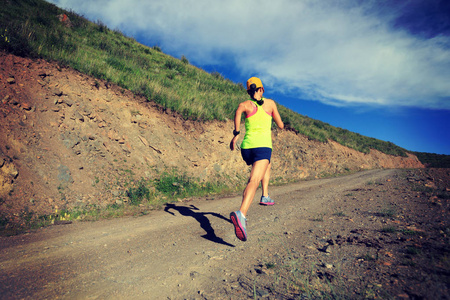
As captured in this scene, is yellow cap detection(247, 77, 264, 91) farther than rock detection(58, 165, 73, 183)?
No

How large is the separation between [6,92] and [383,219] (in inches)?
376

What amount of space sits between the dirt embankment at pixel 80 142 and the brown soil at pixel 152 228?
1.4 inches

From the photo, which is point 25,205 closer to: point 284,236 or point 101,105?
point 101,105

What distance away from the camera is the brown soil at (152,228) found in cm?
223

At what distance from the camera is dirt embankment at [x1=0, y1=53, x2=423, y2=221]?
5195mm

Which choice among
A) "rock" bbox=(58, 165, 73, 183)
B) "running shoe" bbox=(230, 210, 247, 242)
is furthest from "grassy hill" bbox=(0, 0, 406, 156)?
"running shoe" bbox=(230, 210, 247, 242)

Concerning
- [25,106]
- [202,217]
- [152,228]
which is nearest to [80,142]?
[25,106]

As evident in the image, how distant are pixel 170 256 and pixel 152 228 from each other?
153 centimetres

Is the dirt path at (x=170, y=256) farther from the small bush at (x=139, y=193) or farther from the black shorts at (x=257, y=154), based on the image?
the small bush at (x=139, y=193)

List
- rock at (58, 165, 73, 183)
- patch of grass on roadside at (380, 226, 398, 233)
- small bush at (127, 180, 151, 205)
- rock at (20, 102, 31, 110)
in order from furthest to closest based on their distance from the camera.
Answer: small bush at (127, 180, 151, 205)
rock at (20, 102, 31, 110)
rock at (58, 165, 73, 183)
patch of grass on roadside at (380, 226, 398, 233)

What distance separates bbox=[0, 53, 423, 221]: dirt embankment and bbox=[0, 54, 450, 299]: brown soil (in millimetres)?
35

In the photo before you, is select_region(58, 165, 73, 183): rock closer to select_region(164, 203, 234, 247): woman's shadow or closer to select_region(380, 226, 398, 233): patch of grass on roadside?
select_region(164, 203, 234, 247): woman's shadow

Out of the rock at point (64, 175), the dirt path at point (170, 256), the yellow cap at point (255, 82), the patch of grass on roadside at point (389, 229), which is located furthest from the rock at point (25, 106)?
the patch of grass on roadside at point (389, 229)

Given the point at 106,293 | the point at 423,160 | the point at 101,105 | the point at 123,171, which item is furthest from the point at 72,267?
the point at 423,160
